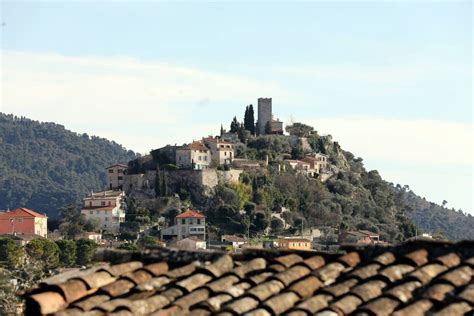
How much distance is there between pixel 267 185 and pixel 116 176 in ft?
56.8

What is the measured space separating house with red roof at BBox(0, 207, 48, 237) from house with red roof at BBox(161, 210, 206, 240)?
16847 mm

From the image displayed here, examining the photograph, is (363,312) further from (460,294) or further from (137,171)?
(137,171)

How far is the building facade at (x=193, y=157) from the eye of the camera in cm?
13236

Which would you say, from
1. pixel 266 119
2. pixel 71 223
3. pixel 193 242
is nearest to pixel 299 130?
pixel 266 119

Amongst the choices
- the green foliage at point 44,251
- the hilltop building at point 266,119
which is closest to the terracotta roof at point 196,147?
the hilltop building at point 266,119

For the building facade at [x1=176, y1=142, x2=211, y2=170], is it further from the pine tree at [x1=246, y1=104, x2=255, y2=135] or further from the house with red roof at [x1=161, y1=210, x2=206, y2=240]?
the pine tree at [x1=246, y1=104, x2=255, y2=135]

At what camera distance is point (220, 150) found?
449 ft

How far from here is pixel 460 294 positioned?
771cm

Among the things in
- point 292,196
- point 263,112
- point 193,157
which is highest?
point 263,112

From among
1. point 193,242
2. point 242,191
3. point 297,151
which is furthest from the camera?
point 297,151

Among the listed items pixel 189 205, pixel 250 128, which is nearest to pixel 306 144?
pixel 250 128

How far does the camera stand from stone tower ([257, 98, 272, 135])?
15288 cm

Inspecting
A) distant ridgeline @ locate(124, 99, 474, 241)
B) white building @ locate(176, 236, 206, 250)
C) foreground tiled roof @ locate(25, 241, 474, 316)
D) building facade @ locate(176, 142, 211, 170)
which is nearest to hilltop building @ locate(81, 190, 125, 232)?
distant ridgeline @ locate(124, 99, 474, 241)

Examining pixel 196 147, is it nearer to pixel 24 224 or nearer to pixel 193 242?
pixel 24 224
